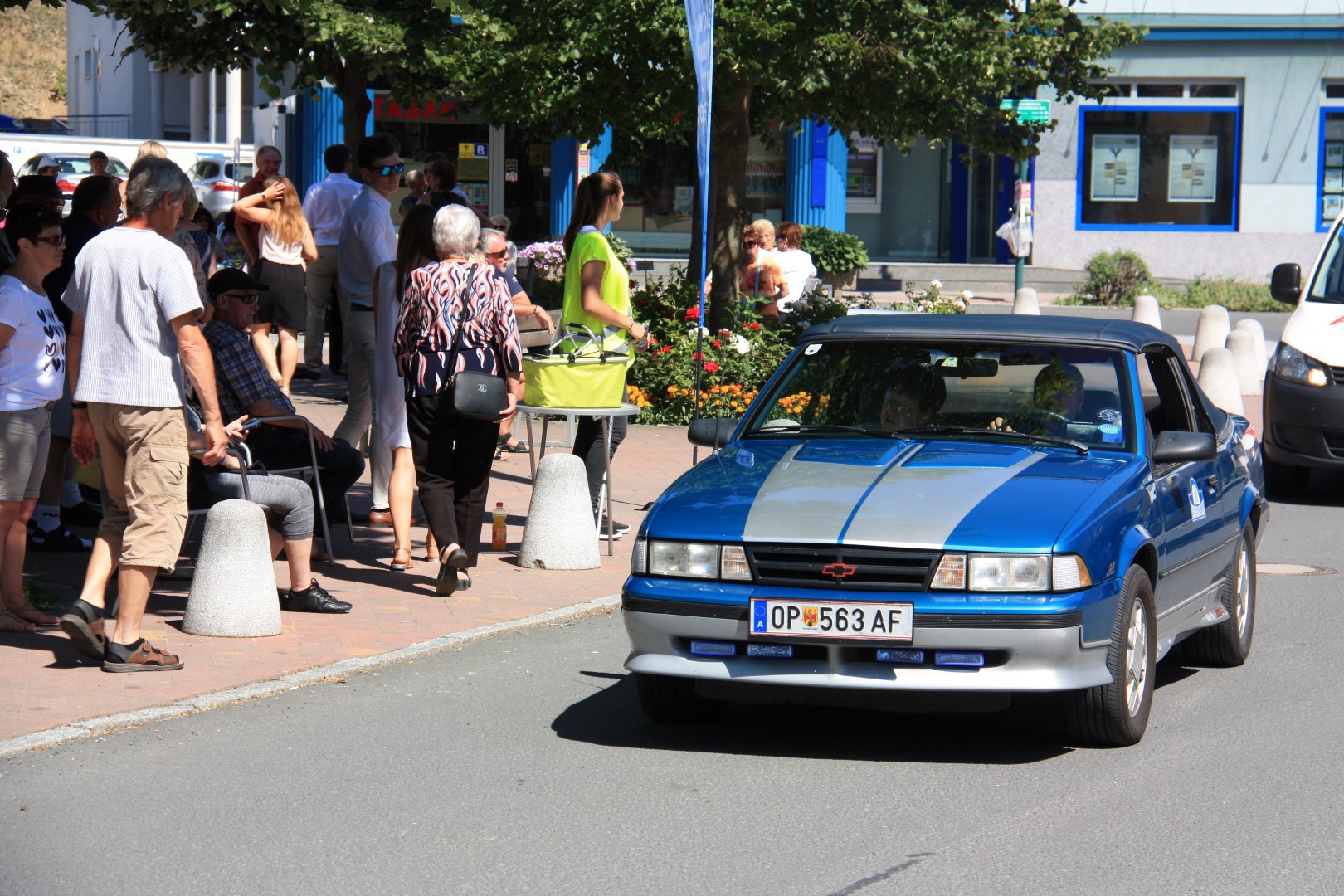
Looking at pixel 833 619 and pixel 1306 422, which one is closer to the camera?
pixel 833 619

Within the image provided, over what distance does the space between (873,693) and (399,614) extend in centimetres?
326

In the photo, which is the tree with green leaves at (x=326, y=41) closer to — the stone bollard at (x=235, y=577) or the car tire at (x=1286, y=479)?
the car tire at (x=1286, y=479)

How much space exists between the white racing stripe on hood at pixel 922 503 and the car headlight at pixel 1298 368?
6.83 meters

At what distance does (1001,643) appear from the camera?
5738 mm

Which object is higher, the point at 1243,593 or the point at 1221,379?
the point at 1221,379

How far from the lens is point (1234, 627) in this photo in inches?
303

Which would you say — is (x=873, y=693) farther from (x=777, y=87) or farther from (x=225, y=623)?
(x=777, y=87)

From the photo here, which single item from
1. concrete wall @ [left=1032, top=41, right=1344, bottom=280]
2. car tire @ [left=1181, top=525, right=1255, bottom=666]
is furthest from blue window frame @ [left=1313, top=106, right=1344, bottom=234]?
car tire @ [left=1181, top=525, right=1255, bottom=666]

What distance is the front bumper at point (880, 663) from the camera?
575 cm

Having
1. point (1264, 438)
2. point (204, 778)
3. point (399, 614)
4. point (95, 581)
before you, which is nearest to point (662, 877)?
point (204, 778)

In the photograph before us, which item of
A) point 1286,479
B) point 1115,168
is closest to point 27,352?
point 1286,479

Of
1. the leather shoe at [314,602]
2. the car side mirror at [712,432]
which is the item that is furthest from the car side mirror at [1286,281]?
the leather shoe at [314,602]

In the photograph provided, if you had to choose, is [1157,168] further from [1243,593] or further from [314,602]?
[314,602]

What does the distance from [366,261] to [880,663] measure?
604cm
